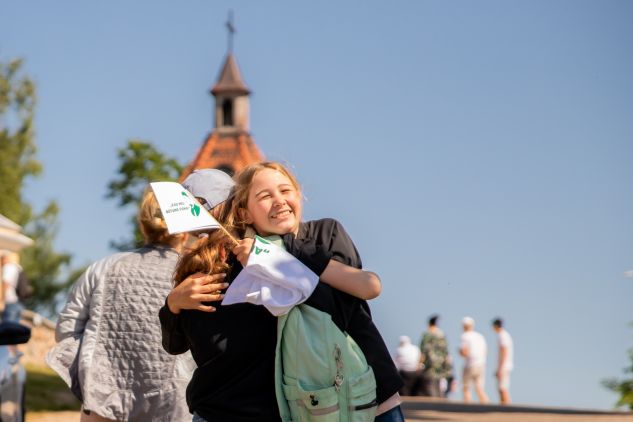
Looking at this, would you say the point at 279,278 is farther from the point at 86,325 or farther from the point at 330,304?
the point at 86,325

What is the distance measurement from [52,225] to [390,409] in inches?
2401

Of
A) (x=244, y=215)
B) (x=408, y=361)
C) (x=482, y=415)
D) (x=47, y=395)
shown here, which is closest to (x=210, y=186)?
(x=244, y=215)

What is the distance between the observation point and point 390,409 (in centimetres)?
376

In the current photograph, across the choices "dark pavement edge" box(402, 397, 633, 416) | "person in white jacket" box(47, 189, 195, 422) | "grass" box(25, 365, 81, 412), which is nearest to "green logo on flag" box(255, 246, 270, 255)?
"person in white jacket" box(47, 189, 195, 422)

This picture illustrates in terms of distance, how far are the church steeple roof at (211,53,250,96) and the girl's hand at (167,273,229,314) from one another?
60.7 metres

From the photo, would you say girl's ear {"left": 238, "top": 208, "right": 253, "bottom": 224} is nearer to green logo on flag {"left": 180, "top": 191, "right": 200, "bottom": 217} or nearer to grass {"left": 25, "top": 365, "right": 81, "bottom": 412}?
green logo on flag {"left": 180, "top": 191, "right": 200, "bottom": 217}

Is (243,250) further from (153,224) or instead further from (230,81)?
(230,81)

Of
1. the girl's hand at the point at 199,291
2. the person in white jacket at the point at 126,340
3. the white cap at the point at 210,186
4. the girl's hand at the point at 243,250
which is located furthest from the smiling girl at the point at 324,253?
the person in white jacket at the point at 126,340

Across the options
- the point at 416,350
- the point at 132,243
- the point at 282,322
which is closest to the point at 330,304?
the point at 282,322

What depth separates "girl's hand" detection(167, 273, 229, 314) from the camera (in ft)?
12.3

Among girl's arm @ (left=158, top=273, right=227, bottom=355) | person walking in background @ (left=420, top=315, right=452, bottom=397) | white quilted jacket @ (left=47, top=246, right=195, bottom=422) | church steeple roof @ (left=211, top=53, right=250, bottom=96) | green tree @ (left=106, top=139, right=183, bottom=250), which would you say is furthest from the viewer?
church steeple roof @ (left=211, top=53, right=250, bottom=96)

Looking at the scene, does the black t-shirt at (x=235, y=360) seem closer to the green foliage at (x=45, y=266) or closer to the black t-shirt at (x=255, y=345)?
the black t-shirt at (x=255, y=345)

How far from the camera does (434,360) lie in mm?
18859

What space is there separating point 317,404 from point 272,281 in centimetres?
38
